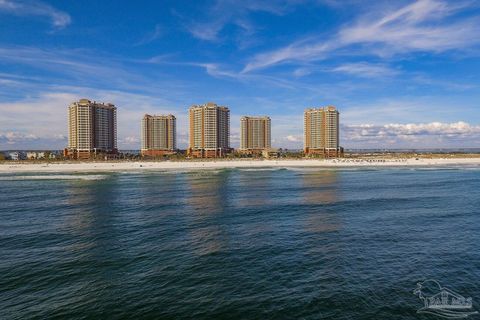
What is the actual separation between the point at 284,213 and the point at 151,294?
28.2 metres

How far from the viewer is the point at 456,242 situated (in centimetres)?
3138

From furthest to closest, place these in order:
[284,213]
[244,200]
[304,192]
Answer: [304,192]
[244,200]
[284,213]

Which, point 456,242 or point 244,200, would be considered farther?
point 244,200

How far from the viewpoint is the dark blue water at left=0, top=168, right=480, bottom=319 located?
1991 centimetres

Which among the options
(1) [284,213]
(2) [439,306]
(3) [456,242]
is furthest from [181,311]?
(1) [284,213]

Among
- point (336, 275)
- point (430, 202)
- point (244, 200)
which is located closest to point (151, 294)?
point (336, 275)

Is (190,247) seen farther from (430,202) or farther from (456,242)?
(430,202)

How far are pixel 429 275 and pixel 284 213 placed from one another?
79.5ft

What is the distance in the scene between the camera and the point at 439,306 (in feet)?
Answer: 64.6

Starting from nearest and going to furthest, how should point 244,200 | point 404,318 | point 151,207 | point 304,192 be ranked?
1. point 404,318
2. point 151,207
3. point 244,200
4. point 304,192

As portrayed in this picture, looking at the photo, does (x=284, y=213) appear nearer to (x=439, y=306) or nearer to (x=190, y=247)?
(x=190, y=247)

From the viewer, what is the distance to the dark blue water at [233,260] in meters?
19.9

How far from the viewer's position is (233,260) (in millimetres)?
27844

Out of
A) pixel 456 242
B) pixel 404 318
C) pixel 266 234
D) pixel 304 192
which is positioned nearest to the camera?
pixel 404 318
